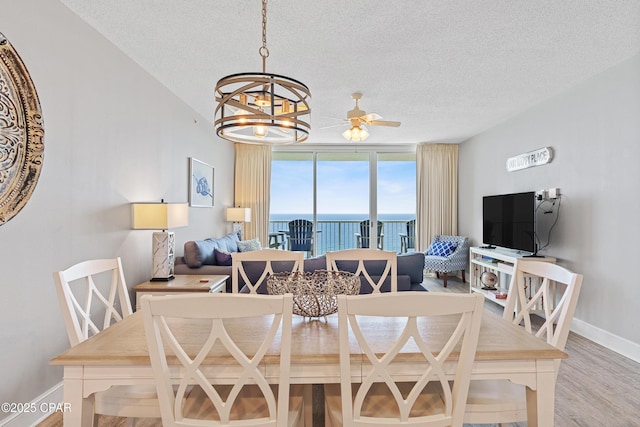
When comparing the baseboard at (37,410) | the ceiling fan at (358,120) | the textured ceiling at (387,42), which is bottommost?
the baseboard at (37,410)

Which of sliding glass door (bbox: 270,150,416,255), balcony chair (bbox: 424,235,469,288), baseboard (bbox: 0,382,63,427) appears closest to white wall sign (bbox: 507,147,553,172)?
balcony chair (bbox: 424,235,469,288)

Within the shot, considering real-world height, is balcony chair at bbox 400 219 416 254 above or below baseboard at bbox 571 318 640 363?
above

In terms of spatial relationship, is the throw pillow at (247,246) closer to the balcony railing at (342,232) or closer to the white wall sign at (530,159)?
the balcony railing at (342,232)

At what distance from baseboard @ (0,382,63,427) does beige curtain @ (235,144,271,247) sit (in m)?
4.50

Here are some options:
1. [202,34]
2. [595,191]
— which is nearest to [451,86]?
[595,191]

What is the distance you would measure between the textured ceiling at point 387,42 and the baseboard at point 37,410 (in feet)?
8.02

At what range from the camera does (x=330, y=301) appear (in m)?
1.51

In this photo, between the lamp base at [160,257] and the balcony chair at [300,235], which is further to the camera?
the balcony chair at [300,235]

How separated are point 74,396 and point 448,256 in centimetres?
567

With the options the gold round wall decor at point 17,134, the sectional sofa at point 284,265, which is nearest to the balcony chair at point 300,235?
the sectional sofa at point 284,265

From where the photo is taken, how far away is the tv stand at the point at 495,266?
13.5ft

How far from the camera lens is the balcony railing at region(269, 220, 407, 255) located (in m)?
7.72

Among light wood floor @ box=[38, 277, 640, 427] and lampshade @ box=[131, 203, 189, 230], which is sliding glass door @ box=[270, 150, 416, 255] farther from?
light wood floor @ box=[38, 277, 640, 427]

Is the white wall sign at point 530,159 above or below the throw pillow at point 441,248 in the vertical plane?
above
